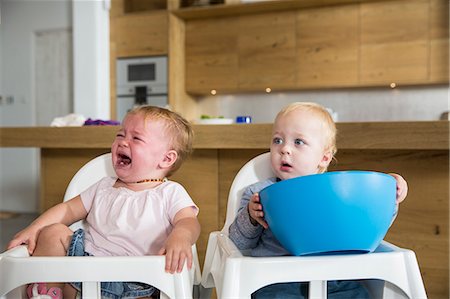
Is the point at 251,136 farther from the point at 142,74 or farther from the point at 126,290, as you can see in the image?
the point at 142,74

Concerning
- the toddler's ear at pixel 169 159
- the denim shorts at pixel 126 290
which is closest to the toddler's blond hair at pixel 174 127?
the toddler's ear at pixel 169 159

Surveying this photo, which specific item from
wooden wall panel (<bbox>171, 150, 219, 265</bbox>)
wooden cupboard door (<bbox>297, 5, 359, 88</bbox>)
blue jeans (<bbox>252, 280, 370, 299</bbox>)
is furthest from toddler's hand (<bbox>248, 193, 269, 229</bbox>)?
wooden cupboard door (<bbox>297, 5, 359, 88</bbox>)

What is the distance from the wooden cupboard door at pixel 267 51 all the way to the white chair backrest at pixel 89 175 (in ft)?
7.80

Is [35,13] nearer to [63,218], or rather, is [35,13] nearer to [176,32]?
[176,32]

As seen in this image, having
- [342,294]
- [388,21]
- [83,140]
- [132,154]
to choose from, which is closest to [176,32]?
[388,21]

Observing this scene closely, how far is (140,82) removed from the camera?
3670 mm

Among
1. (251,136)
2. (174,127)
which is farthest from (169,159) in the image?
(251,136)

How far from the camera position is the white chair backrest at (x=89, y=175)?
119 cm

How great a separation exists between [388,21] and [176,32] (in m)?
1.46

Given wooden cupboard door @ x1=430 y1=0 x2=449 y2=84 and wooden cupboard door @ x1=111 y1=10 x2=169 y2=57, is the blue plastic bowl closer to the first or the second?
wooden cupboard door @ x1=430 y1=0 x2=449 y2=84

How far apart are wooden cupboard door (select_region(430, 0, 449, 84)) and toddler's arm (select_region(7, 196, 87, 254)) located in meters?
2.66

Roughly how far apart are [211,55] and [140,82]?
22.3 inches

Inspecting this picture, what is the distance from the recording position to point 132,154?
105 centimetres

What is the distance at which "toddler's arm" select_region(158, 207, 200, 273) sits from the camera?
808mm
